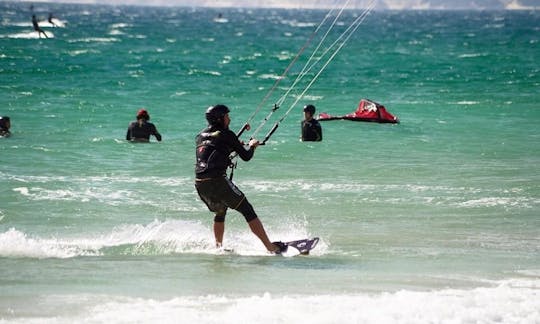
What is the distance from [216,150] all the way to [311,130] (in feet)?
32.3

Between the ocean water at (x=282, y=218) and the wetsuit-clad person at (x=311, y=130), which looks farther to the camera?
the wetsuit-clad person at (x=311, y=130)

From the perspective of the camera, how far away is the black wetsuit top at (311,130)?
19.6 meters

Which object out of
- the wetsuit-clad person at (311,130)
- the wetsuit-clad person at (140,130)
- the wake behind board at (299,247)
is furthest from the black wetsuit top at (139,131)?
the wake behind board at (299,247)

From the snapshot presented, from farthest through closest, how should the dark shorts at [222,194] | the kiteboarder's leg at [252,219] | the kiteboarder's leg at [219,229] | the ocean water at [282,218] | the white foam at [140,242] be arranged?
the white foam at [140,242] < the kiteboarder's leg at [219,229] < the kiteboarder's leg at [252,219] < the dark shorts at [222,194] < the ocean water at [282,218]

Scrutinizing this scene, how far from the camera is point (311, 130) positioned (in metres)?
19.7

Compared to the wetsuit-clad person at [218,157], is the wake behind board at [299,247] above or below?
below

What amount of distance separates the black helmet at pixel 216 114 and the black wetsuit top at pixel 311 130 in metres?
9.59

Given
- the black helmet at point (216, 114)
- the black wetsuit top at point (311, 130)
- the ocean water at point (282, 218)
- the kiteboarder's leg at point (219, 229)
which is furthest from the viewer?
the black wetsuit top at point (311, 130)

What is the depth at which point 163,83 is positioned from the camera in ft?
131

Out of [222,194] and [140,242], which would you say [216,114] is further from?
[140,242]

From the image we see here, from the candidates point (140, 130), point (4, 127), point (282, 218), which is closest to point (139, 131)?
point (140, 130)

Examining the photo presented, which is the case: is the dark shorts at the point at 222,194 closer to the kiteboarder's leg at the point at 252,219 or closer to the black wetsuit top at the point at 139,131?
the kiteboarder's leg at the point at 252,219

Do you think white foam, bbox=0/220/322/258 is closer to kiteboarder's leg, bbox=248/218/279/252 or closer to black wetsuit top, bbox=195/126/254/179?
kiteboarder's leg, bbox=248/218/279/252

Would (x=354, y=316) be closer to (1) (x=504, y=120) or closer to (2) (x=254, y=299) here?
(2) (x=254, y=299)
